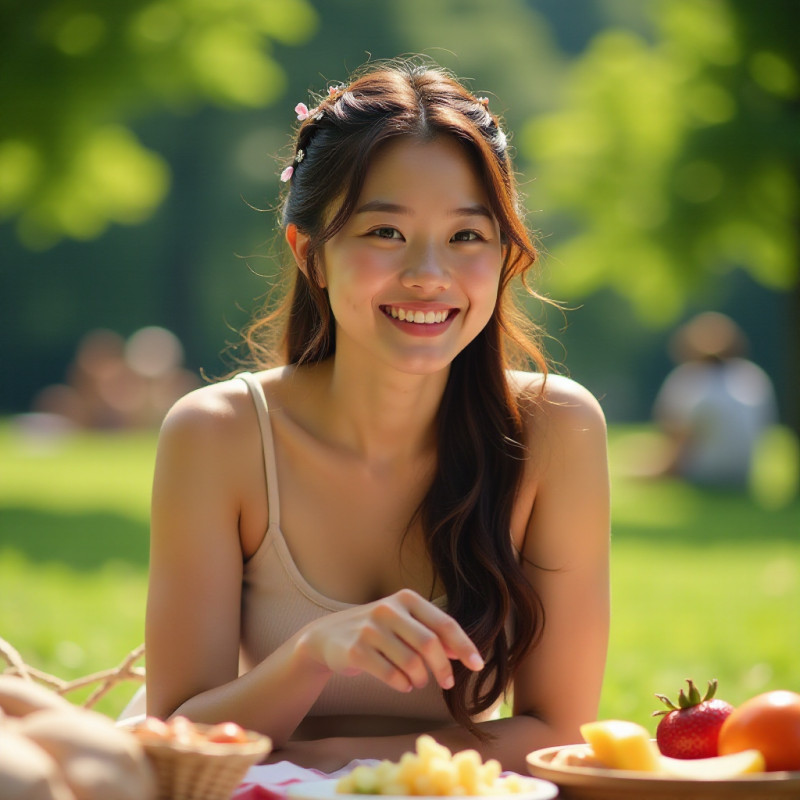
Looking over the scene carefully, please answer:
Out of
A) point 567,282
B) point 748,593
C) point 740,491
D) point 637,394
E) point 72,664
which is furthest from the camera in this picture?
point 637,394

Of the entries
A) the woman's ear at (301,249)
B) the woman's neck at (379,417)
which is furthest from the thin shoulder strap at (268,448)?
the woman's ear at (301,249)

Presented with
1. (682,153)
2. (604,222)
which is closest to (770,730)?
(682,153)

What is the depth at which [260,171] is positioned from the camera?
42.1 metres

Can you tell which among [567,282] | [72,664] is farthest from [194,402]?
[567,282]

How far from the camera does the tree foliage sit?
55.2 ft

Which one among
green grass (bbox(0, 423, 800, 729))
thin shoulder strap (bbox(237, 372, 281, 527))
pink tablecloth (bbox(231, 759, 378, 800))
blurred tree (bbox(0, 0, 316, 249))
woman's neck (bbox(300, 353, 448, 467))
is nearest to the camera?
pink tablecloth (bbox(231, 759, 378, 800))

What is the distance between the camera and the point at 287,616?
108 inches

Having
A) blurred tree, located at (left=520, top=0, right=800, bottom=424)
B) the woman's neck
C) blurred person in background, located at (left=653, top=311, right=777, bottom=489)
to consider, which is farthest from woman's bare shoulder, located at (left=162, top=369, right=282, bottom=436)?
blurred tree, located at (left=520, top=0, right=800, bottom=424)

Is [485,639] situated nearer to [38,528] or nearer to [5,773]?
[5,773]

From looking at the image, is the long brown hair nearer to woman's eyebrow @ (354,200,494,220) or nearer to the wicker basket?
woman's eyebrow @ (354,200,494,220)

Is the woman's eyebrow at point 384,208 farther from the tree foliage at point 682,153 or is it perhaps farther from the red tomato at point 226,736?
the tree foliage at point 682,153

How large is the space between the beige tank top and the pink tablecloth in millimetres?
708

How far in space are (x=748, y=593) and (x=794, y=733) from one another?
7458 millimetres

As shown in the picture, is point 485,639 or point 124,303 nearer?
point 485,639
